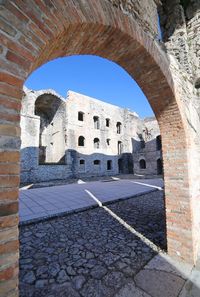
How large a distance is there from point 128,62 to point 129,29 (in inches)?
22.4

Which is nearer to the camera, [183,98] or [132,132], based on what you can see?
[183,98]

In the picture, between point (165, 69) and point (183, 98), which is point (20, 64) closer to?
point (165, 69)

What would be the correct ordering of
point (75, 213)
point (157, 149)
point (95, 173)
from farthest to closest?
point (157, 149) < point (95, 173) < point (75, 213)

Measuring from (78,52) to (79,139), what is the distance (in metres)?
19.1

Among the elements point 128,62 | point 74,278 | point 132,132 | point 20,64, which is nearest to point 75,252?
point 74,278

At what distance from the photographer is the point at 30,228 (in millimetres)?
4391

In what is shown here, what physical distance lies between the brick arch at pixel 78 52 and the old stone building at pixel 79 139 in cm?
1349

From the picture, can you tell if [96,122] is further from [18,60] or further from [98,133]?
[18,60]

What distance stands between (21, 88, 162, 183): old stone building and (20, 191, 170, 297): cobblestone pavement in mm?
11406

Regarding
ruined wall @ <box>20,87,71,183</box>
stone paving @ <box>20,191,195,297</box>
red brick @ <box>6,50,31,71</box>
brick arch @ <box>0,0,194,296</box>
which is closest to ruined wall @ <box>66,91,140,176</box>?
ruined wall @ <box>20,87,71,183</box>

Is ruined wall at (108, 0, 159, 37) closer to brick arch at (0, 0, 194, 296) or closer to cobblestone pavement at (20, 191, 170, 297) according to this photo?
brick arch at (0, 0, 194, 296)

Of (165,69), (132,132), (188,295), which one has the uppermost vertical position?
(132,132)

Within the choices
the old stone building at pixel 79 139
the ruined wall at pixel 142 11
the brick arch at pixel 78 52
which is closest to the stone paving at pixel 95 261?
the brick arch at pixel 78 52

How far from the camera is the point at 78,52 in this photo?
2246 millimetres
